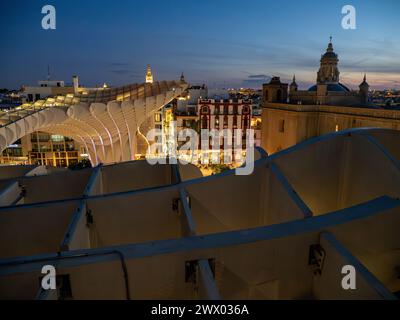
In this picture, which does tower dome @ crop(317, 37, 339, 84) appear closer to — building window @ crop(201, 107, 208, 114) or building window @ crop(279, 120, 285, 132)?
building window @ crop(279, 120, 285, 132)

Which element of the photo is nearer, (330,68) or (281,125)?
(281,125)

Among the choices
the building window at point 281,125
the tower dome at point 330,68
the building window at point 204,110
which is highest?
the tower dome at point 330,68

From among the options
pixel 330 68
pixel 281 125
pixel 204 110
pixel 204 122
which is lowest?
pixel 281 125

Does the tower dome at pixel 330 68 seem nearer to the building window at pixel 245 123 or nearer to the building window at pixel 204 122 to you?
the building window at pixel 245 123

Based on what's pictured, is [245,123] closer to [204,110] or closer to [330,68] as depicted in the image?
[204,110]

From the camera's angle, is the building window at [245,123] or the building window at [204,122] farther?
the building window at [245,123]

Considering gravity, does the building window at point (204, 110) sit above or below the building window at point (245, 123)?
above

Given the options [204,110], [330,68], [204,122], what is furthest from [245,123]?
[330,68]

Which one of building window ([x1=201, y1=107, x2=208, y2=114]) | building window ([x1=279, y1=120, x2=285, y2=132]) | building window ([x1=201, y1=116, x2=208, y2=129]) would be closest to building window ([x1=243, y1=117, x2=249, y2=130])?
building window ([x1=201, y1=116, x2=208, y2=129])

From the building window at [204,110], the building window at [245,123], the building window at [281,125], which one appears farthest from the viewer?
the building window at [245,123]

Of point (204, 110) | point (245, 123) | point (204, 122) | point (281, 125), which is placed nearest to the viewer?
point (281, 125)

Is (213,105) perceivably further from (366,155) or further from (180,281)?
(180,281)

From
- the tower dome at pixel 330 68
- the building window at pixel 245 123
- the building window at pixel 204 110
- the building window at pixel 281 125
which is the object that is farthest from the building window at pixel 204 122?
the tower dome at pixel 330 68
